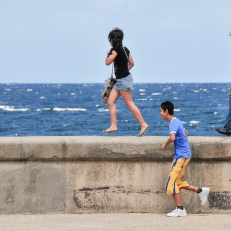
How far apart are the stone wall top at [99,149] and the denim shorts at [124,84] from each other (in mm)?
715

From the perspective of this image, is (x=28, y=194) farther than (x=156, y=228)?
Yes

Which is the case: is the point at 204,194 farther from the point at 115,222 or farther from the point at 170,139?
the point at 115,222

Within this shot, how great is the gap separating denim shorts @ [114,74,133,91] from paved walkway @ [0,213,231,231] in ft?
4.83

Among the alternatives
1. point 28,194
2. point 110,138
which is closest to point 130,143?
point 110,138

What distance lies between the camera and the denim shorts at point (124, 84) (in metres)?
8.09

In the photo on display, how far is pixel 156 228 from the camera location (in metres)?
6.91

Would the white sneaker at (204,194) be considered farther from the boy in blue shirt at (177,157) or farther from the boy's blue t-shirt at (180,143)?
the boy's blue t-shirt at (180,143)

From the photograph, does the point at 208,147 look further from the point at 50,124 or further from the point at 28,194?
the point at 50,124

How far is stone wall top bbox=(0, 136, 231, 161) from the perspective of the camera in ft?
24.9

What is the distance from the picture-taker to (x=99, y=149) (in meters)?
7.60
